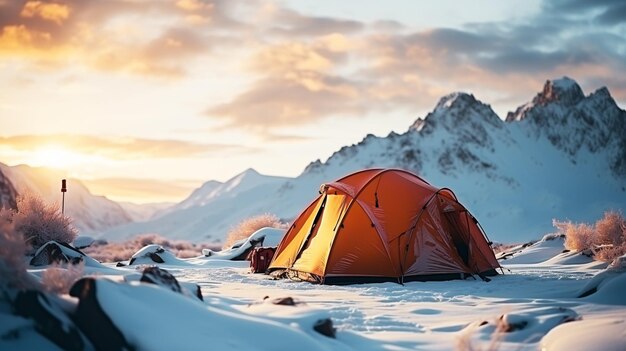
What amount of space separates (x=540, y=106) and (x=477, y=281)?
5644 inches

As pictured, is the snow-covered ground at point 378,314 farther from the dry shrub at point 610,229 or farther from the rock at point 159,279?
the dry shrub at point 610,229

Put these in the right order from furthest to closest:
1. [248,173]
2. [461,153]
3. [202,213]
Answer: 1. [248,173]
2. [202,213]
3. [461,153]

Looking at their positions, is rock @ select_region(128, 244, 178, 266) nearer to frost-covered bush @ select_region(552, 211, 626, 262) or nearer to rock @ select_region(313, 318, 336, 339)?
frost-covered bush @ select_region(552, 211, 626, 262)

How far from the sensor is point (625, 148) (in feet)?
483

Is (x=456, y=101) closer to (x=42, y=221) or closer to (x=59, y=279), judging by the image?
(x=42, y=221)

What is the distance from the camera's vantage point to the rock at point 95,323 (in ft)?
15.8

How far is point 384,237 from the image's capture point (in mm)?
12938

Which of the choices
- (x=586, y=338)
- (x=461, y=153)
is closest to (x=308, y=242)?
A: (x=586, y=338)

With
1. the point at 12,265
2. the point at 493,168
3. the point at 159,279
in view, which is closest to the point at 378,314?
the point at 159,279

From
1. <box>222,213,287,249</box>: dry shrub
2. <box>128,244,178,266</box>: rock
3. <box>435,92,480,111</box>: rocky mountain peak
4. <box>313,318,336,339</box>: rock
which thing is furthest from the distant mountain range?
<box>313,318,336,339</box>: rock

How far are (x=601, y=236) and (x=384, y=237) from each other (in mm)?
7885

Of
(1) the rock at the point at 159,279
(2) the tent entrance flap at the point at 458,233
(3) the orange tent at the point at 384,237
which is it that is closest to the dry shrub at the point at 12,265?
(1) the rock at the point at 159,279

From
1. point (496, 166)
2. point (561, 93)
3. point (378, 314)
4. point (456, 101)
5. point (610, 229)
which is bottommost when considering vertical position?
point (378, 314)

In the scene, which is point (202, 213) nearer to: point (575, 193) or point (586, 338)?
point (575, 193)
